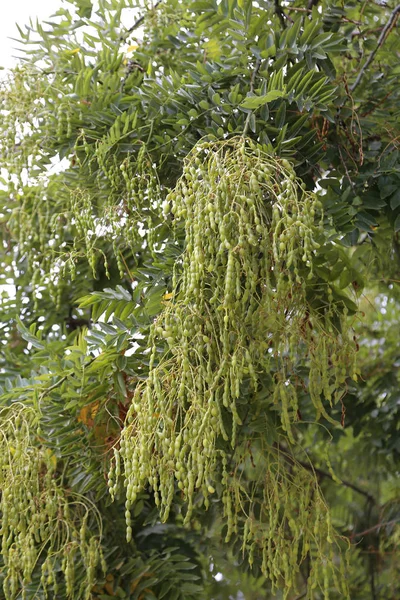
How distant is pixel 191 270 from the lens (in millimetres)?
1320

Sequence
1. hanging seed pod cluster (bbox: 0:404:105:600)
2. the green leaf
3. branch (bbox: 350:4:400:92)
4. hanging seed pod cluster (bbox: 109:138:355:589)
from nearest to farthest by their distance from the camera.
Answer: hanging seed pod cluster (bbox: 109:138:355:589) < the green leaf < hanging seed pod cluster (bbox: 0:404:105:600) < branch (bbox: 350:4:400:92)

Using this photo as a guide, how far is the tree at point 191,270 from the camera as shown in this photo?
1349 mm

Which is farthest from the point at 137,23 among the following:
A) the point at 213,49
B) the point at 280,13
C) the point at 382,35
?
the point at 382,35

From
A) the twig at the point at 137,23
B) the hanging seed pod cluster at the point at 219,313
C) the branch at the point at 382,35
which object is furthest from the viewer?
the twig at the point at 137,23

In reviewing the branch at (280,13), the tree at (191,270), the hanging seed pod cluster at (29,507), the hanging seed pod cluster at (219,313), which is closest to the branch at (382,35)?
the tree at (191,270)

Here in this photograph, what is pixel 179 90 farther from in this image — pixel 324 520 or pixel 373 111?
pixel 324 520

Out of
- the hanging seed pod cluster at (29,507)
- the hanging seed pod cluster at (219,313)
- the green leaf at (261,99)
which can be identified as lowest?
the hanging seed pod cluster at (29,507)

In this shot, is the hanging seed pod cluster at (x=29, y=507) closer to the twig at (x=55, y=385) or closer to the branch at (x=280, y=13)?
the twig at (x=55, y=385)

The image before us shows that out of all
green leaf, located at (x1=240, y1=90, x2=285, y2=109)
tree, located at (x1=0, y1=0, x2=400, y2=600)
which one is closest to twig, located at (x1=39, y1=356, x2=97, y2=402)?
tree, located at (x1=0, y1=0, x2=400, y2=600)

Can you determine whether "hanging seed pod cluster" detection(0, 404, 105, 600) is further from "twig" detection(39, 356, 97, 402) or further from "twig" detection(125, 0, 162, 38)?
"twig" detection(125, 0, 162, 38)

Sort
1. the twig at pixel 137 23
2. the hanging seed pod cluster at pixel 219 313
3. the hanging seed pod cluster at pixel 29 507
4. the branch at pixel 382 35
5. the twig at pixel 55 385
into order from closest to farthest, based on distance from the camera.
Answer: the hanging seed pod cluster at pixel 219 313
the hanging seed pod cluster at pixel 29 507
the twig at pixel 55 385
the branch at pixel 382 35
the twig at pixel 137 23

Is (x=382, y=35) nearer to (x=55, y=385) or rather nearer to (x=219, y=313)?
(x=219, y=313)

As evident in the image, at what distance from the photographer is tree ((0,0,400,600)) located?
1.35 m

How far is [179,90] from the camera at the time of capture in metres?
1.70
